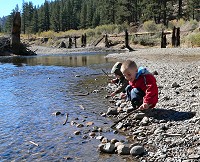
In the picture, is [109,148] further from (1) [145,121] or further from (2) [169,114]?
(2) [169,114]

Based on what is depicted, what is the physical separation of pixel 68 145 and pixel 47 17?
128 meters

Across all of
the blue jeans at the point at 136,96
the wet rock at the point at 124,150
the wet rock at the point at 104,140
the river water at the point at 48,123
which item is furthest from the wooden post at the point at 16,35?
the wet rock at the point at 124,150

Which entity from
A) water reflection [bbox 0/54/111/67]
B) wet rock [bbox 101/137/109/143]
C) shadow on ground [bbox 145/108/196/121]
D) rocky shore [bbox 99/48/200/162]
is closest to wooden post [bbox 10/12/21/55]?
water reflection [bbox 0/54/111/67]

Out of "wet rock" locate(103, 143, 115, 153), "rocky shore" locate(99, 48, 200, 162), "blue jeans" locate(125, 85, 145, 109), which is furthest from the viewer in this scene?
"blue jeans" locate(125, 85, 145, 109)

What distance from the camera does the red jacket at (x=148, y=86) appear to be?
6758mm

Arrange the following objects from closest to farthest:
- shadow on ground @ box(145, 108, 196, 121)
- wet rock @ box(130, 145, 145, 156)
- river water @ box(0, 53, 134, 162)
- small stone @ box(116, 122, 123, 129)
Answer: wet rock @ box(130, 145, 145, 156) → river water @ box(0, 53, 134, 162) → shadow on ground @ box(145, 108, 196, 121) → small stone @ box(116, 122, 123, 129)

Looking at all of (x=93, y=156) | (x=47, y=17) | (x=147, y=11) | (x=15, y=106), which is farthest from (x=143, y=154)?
(x=47, y=17)

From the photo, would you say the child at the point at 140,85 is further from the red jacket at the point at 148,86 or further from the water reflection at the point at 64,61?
the water reflection at the point at 64,61

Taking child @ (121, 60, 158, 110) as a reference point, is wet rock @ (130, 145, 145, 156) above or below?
below

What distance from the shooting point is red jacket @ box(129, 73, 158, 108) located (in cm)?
676

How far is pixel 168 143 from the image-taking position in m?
5.45

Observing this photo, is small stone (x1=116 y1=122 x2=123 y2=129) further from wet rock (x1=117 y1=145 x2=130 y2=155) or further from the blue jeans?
wet rock (x1=117 y1=145 x2=130 y2=155)

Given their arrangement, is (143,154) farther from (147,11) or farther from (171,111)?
(147,11)

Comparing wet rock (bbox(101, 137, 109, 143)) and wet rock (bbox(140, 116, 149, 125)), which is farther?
wet rock (bbox(140, 116, 149, 125))
